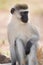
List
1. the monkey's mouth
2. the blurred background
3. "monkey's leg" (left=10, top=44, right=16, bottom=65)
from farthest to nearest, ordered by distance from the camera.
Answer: the blurred background
"monkey's leg" (left=10, top=44, right=16, bottom=65)
the monkey's mouth

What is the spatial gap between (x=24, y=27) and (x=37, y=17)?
1.08m

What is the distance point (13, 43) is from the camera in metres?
5.50

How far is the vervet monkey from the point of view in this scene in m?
5.45

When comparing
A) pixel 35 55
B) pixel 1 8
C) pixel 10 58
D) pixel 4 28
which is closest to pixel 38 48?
pixel 35 55

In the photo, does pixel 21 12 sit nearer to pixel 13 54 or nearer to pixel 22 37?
pixel 22 37

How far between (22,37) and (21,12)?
11.1 inches

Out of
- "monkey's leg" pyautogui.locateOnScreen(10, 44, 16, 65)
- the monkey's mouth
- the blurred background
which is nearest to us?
the monkey's mouth

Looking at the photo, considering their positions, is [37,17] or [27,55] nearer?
[27,55]

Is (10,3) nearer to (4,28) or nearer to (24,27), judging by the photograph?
(4,28)

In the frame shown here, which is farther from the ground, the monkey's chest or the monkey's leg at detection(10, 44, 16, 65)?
the monkey's chest

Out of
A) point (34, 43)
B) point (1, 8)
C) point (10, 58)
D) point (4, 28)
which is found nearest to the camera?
point (34, 43)

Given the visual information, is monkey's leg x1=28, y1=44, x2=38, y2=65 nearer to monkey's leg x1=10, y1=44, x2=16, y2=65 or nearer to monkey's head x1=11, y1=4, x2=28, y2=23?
monkey's leg x1=10, y1=44, x2=16, y2=65

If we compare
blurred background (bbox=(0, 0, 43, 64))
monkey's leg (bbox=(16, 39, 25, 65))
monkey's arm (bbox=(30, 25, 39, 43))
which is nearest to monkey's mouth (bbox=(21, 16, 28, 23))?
monkey's arm (bbox=(30, 25, 39, 43))

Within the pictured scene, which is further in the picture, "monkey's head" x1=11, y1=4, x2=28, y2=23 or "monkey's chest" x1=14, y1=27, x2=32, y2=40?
→ "monkey's chest" x1=14, y1=27, x2=32, y2=40
